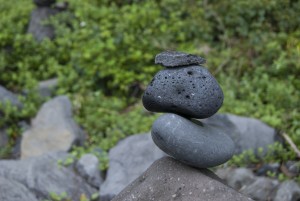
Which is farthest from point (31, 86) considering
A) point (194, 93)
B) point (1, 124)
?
point (194, 93)

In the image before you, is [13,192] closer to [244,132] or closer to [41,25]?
[244,132]

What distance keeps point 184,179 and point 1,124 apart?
4563 mm

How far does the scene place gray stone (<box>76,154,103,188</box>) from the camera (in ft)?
18.9

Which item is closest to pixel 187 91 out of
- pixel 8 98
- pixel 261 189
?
pixel 261 189

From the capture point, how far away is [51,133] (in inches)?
266

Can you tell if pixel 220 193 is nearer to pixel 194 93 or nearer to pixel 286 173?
pixel 194 93

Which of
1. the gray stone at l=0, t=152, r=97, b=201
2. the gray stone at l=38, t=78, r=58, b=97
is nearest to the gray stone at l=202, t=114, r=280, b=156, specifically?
the gray stone at l=0, t=152, r=97, b=201

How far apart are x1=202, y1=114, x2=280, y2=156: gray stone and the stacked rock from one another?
247cm

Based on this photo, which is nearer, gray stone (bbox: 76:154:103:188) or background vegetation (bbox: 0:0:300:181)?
gray stone (bbox: 76:154:103:188)

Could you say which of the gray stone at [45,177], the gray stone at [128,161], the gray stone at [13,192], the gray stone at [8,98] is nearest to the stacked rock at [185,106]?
the gray stone at [13,192]

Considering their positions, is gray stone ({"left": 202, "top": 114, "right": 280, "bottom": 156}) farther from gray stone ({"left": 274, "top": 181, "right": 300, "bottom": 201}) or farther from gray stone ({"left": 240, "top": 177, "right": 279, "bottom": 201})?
gray stone ({"left": 274, "top": 181, "right": 300, "bottom": 201})

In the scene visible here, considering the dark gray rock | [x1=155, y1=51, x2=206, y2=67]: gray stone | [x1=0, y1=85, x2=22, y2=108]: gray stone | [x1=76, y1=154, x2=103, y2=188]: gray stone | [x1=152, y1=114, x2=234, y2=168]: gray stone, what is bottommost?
[x1=0, y1=85, x2=22, y2=108]: gray stone

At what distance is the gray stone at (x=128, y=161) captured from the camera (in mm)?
5414

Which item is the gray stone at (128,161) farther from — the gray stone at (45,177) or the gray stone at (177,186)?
the gray stone at (177,186)
